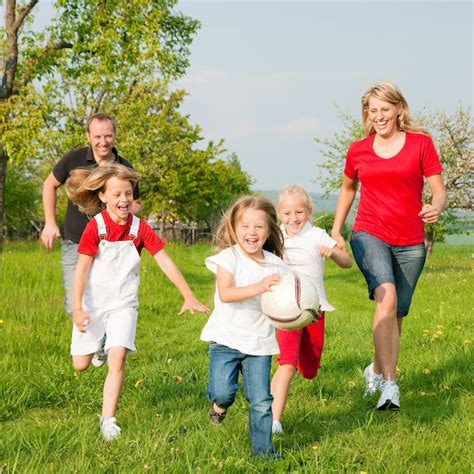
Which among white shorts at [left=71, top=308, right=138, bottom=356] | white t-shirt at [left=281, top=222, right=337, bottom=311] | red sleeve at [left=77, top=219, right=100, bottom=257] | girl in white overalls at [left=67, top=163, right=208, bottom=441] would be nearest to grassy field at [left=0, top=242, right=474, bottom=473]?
white shorts at [left=71, top=308, right=138, bottom=356]

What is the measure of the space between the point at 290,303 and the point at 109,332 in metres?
1.45

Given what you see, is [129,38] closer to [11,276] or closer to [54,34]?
[54,34]

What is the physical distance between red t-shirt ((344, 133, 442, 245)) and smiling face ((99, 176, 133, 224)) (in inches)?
82.3

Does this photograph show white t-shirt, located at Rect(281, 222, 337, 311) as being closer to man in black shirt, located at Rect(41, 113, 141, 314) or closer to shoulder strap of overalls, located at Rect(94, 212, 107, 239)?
shoulder strap of overalls, located at Rect(94, 212, 107, 239)

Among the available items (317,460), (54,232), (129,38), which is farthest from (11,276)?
(129,38)

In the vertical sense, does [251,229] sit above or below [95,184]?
below

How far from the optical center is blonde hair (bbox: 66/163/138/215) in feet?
17.0

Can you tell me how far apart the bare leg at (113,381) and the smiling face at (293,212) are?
4.79ft

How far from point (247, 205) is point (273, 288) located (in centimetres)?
58

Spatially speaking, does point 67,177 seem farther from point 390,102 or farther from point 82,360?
point 390,102

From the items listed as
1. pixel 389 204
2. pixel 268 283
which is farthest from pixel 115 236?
pixel 389 204

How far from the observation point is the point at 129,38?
21.3m

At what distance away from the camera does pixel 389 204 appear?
5.92 metres

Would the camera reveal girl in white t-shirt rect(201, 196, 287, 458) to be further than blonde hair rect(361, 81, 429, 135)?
No
